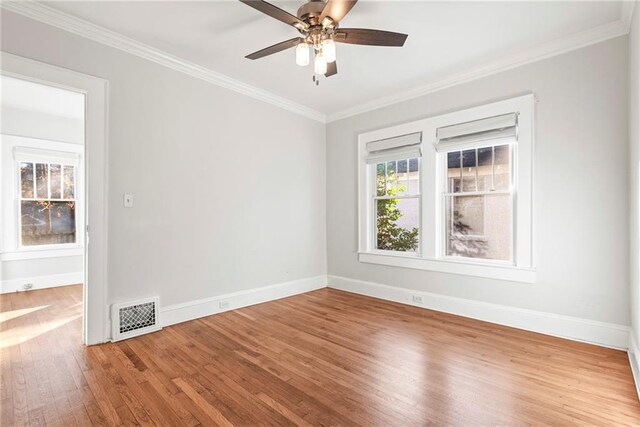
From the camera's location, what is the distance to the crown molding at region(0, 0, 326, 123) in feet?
7.99

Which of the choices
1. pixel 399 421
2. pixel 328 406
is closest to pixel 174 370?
pixel 328 406

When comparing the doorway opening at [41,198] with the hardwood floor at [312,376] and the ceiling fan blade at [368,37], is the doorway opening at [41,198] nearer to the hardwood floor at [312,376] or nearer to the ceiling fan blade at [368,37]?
the hardwood floor at [312,376]

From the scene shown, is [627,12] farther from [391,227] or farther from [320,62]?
[391,227]

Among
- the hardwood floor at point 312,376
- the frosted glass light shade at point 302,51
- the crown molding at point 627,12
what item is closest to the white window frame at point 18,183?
the hardwood floor at point 312,376

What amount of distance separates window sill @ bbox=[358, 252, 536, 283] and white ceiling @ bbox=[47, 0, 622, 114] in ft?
7.37

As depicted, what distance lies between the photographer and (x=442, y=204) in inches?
150

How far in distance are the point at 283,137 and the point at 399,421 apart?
147 inches

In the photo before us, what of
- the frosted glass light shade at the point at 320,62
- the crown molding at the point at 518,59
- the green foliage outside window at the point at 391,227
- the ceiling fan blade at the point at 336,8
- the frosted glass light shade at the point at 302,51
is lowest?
the green foliage outside window at the point at 391,227

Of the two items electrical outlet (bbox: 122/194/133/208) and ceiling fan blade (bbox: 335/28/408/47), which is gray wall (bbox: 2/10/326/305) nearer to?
electrical outlet (bbox: 122/194/133/208)

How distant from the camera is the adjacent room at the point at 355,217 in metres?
2.07

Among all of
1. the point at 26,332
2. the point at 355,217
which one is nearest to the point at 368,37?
the point at 355,217

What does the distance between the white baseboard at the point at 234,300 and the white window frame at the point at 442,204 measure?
96cm

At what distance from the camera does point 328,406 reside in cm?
187

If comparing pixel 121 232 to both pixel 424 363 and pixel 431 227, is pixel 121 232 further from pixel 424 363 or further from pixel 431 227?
pixel 431 227
